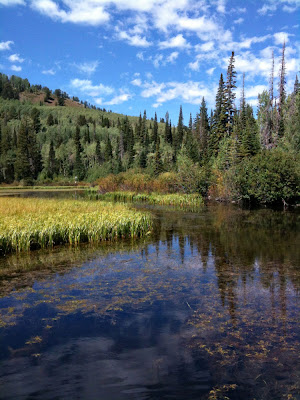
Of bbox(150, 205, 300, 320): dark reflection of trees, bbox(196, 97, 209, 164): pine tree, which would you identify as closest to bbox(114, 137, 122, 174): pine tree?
bbox(196, 97, 209, 164): pine tree

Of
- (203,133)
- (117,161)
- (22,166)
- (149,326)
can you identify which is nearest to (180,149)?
(203,133)

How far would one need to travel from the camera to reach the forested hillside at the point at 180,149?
29406 millimetres

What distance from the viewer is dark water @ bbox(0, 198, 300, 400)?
4.04m

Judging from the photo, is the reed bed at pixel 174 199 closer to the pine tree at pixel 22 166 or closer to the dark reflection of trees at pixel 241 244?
the dark reflection of trees at pixel 241 244

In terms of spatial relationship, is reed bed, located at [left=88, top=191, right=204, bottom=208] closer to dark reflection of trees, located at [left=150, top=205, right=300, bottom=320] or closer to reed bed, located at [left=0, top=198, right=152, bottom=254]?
dark reflection of trees, located at [left=150, top=205, right=300, bottom=320]

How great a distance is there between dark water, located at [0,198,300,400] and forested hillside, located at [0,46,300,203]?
18.9m

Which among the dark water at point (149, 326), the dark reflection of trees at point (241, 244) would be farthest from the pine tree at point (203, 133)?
the dark water at point (149, 326)

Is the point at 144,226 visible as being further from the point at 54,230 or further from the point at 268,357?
the point at 268,357

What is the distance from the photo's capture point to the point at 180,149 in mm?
64688

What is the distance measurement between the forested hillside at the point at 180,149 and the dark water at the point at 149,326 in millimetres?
18850

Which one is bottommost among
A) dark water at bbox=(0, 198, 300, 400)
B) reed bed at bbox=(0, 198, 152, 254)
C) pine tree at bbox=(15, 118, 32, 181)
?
dark water at bbox=(0, 198, 300, 400)

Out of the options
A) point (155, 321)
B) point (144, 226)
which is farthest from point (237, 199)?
point (155, 321)

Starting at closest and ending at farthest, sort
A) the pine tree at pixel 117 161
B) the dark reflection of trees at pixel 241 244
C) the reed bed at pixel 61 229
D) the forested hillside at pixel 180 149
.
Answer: the dark reflection of trees at pixel 241 244
the reed bed at pixel 61 229
the forested hillside at pixel 180 149
the pine tree at pixel 117 161

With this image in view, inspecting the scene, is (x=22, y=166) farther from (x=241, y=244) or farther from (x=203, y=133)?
(x=241, y=244)
